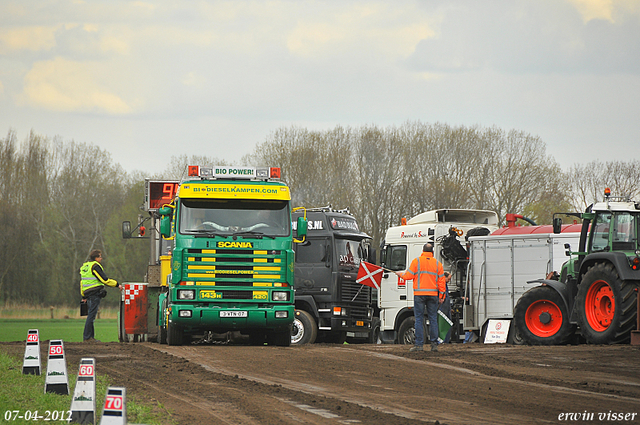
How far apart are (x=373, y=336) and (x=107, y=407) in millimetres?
18063

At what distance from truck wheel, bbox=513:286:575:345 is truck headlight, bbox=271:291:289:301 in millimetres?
5164

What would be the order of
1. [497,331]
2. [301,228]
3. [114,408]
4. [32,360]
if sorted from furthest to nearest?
[497,331] → [301,228] → [32,360] → [114,408]

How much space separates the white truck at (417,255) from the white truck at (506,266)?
52 cm

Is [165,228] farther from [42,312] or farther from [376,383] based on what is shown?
[42,312]

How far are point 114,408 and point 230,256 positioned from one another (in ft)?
33.2

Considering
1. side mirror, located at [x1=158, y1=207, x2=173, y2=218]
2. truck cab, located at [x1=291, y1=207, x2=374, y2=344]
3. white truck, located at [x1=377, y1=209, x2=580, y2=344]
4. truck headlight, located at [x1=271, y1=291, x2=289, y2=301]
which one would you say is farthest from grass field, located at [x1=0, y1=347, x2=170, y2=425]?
white truck, located at [x1=377, y1=209, x2=580, y2=344]

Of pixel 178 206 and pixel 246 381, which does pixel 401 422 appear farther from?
pixel 178 206

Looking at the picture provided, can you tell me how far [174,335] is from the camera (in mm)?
16406

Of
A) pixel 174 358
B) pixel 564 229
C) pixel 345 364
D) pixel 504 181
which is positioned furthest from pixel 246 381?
pixel 504 181

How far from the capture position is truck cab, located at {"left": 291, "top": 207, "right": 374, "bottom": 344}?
20.2m

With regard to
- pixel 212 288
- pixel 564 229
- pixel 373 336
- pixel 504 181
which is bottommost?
pixel 373 336

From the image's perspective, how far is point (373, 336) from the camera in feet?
76.0

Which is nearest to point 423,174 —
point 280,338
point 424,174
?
point 424,174

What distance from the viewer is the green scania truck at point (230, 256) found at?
1554 centimetres
